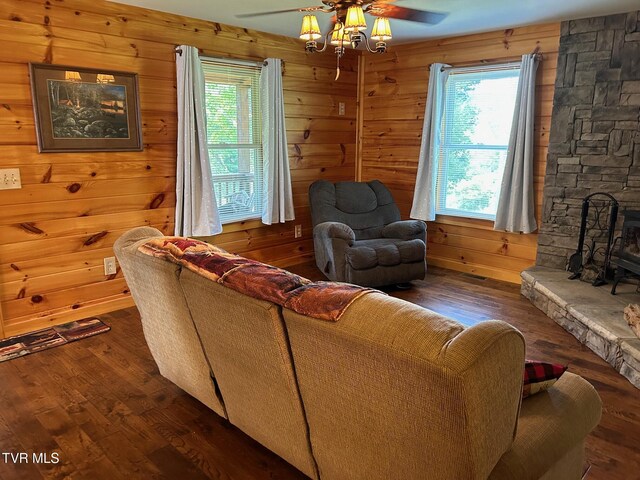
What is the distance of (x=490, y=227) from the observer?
4.62m

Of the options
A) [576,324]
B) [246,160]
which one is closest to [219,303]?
[576,324]

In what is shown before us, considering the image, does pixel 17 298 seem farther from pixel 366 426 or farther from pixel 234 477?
pixel 366 426

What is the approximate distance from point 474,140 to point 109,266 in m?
3.48

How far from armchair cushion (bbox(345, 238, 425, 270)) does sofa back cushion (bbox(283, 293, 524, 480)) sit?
8.34 feet

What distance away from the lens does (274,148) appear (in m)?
4.54

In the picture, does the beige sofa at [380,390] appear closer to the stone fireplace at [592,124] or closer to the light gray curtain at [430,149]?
the stone fireplace at [592,124]

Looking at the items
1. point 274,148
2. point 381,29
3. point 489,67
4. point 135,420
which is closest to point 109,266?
point 135,420

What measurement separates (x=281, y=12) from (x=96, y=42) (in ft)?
4.41

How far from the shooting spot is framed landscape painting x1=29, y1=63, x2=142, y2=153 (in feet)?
10.4

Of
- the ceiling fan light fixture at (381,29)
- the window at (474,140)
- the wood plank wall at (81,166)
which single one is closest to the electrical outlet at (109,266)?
the wood plank wall at (81,166)

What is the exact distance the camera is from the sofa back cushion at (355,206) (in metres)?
4.60

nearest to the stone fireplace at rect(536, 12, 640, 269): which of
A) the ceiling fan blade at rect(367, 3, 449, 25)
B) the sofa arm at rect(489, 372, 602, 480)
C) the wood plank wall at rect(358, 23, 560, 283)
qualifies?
the wood plank wall at rect(358, 23, 560, 283)

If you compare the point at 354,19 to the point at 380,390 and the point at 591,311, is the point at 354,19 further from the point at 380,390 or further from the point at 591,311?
the point at 591,311

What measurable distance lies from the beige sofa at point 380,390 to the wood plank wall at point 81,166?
5.73 ft
